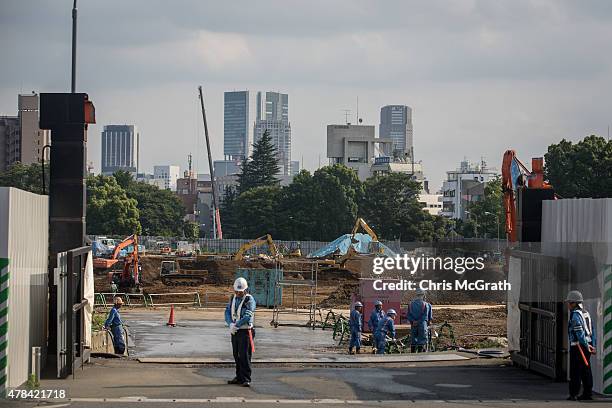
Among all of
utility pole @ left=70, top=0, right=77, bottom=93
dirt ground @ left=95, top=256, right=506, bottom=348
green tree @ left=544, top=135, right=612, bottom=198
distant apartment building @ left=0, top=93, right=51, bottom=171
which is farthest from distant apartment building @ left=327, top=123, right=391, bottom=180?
utility pole @ left=70, top=0, right=77, bottom=93

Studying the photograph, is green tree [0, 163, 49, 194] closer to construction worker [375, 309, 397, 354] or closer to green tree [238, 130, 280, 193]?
green tree [238, 130, 280, 193]

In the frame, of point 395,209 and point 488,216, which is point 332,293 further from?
point 488,216

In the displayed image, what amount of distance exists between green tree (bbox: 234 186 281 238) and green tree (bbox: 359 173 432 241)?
9.11 meters

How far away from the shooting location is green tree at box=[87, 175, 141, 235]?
11812 cm

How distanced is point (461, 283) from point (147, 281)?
3245 cm

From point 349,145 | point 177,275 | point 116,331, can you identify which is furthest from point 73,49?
point 349,145

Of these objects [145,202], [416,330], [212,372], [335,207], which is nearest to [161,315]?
[416,330]

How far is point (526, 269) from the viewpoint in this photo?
20812mm

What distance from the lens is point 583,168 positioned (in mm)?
93250

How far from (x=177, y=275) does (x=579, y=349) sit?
2144 inches

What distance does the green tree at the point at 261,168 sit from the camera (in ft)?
486

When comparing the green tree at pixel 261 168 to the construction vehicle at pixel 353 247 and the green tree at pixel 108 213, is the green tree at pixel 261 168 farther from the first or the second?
the construction vehicle at pixel 353 247

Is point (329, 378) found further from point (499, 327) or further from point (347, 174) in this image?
point (347, 174)

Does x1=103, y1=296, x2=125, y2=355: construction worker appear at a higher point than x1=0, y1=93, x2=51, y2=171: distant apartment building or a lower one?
lower
